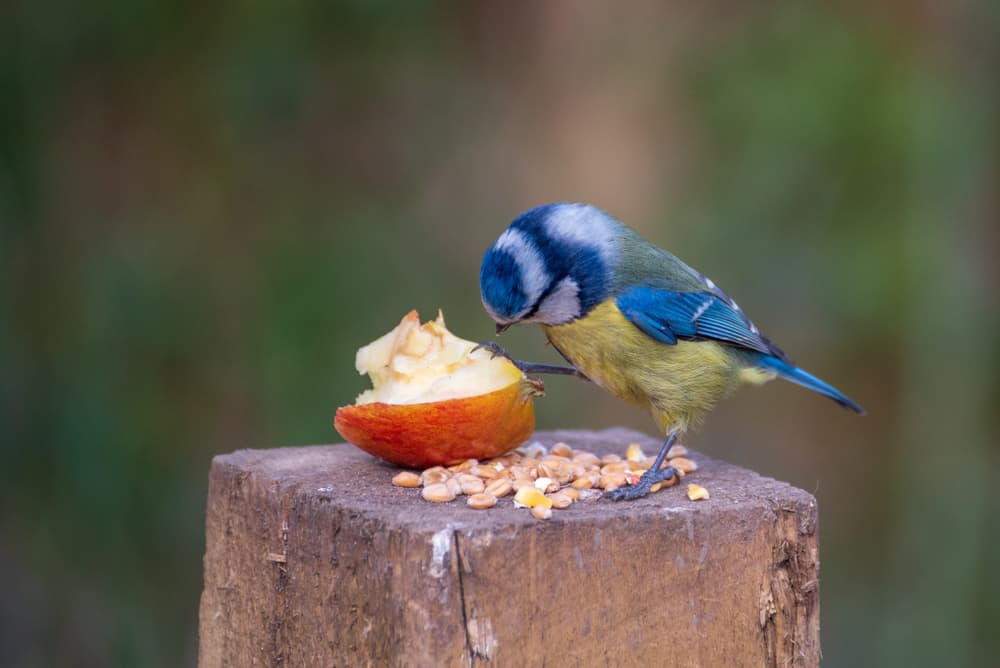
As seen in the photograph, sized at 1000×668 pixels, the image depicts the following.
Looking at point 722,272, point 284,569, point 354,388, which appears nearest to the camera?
point 284,569

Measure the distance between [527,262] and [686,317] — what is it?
0.41 metres

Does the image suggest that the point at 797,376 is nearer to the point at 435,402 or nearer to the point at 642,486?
the point at 642,486

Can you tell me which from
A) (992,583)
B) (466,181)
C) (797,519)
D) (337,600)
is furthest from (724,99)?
(337,600)

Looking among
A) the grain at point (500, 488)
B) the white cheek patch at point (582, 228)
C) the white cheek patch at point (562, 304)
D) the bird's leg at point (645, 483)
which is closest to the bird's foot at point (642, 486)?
the bird's leg at point (645, 483)

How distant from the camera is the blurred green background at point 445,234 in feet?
13.6

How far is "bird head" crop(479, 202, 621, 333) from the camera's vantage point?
239 cm

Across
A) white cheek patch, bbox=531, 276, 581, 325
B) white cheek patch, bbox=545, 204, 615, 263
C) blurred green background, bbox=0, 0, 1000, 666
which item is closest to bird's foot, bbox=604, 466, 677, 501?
white cheek patch, bbox=531, 276, 581, 325

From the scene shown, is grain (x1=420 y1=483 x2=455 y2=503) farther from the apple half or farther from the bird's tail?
the bird's tail

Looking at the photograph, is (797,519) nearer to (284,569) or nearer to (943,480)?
(284,569)

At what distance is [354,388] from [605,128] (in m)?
1.78

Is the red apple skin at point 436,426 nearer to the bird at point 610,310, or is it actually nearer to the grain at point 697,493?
the bird at point 610,310

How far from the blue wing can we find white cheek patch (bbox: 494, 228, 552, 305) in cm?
19

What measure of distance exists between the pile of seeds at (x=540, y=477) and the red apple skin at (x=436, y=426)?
0.12ft

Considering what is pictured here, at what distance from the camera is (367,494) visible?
2002mm
